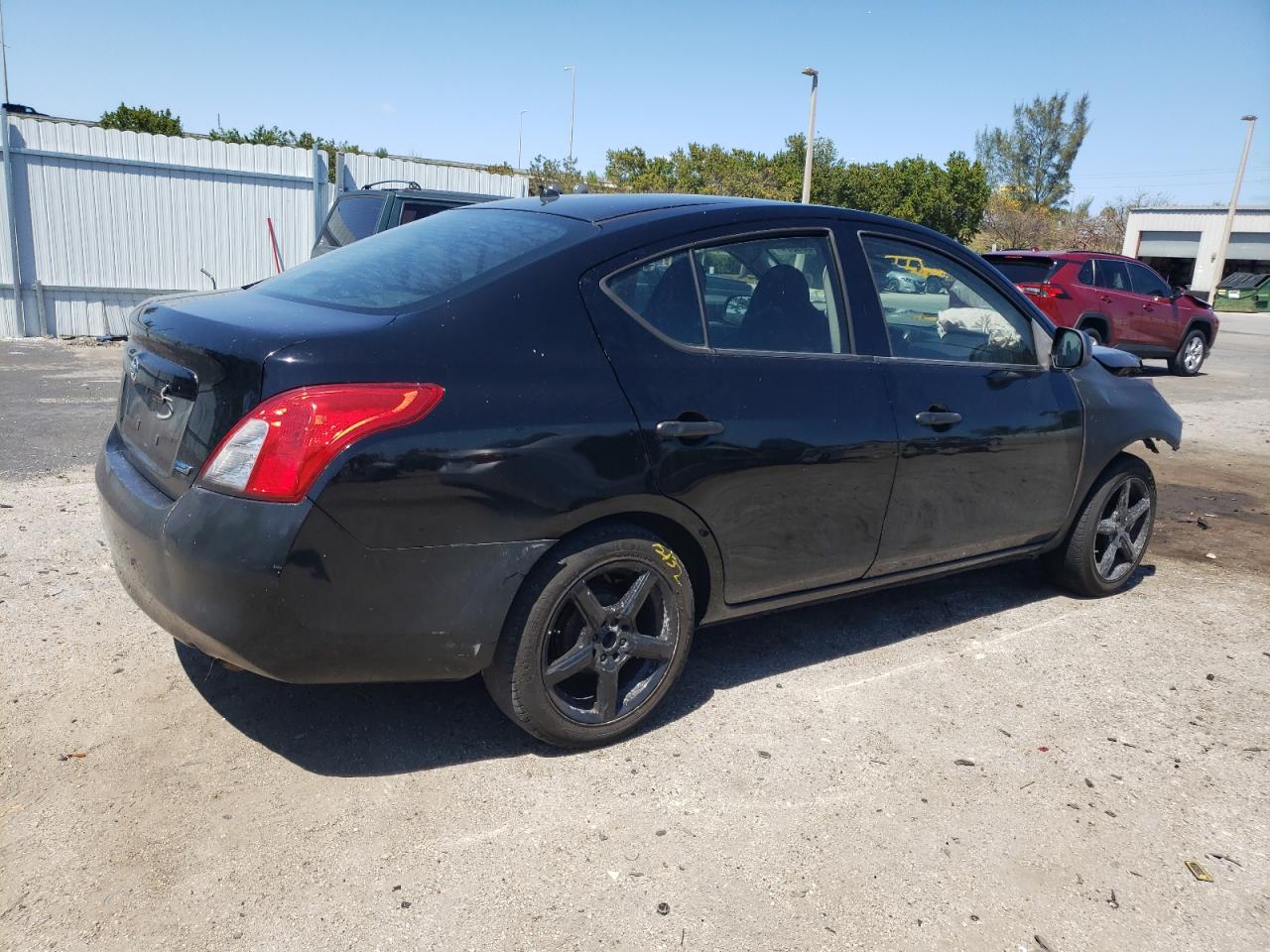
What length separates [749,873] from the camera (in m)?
2.67

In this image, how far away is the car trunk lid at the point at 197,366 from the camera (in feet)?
8.77

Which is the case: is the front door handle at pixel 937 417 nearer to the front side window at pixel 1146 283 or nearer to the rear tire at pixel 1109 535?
the rear tire at pixel 1109 535

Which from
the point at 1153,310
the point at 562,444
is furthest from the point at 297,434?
the point at 1153,310

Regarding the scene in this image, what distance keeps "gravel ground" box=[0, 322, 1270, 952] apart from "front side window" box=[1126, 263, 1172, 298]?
12.0 meters

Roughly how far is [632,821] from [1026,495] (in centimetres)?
240

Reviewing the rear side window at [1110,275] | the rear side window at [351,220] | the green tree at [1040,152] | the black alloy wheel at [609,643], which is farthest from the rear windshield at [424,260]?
the green tree at [1040,152]

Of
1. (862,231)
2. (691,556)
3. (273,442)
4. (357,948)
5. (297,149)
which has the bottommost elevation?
(357,948)

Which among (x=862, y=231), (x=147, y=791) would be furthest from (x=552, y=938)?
(x=862, y=231)

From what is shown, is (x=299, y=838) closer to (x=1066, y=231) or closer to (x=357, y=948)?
(x=357, y=948)

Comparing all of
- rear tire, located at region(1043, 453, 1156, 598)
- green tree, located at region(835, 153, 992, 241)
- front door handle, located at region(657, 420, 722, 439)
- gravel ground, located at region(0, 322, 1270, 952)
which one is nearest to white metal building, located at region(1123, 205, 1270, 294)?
green tree, located at region(835, 153, 992, 241)

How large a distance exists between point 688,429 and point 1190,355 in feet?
50.8

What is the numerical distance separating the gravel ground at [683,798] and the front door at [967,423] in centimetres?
52

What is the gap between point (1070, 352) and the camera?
4387mm

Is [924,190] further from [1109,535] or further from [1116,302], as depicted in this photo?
[1109,535]
